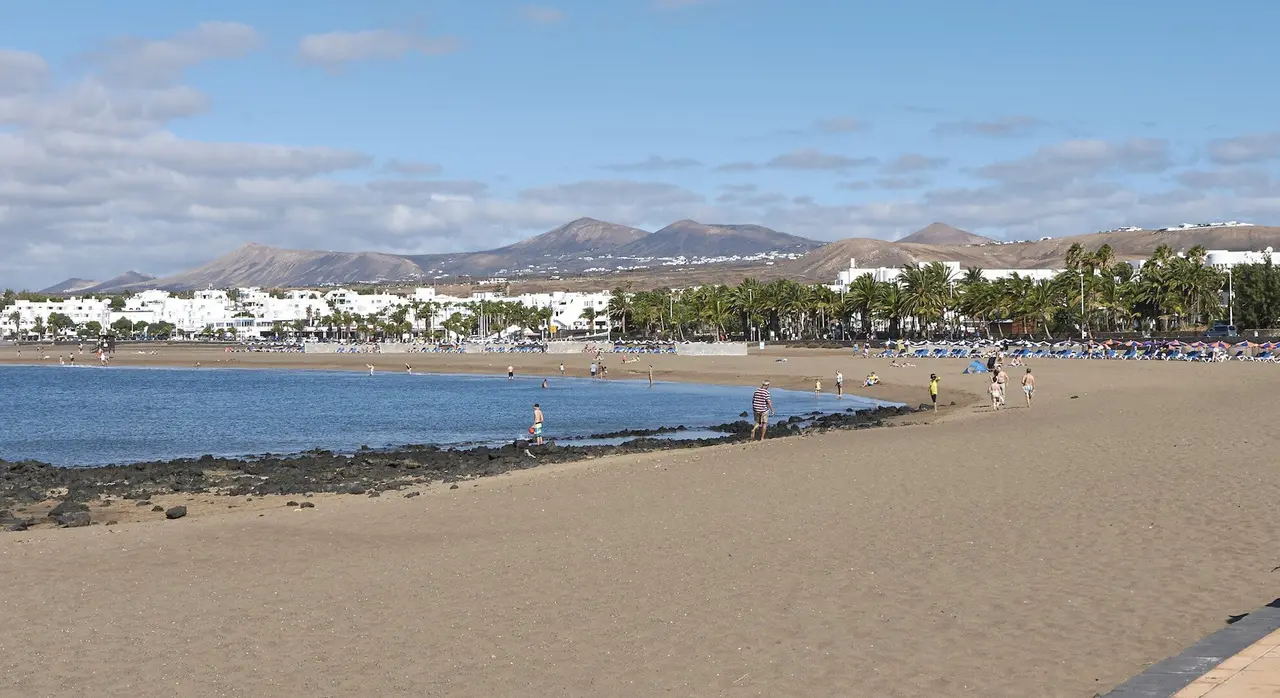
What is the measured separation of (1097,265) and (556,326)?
99919 mm

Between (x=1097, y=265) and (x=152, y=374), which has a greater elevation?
(x=1097, y=265)

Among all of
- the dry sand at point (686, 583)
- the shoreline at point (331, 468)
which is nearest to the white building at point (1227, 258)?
the shoreline at point (331, 468)

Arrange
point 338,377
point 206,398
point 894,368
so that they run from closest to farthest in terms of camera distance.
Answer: point 206,398
point 894,368
point 338,377

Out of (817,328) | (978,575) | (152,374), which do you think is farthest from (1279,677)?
(817,328)

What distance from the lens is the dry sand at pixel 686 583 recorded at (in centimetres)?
864

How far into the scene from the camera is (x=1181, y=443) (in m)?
21.0

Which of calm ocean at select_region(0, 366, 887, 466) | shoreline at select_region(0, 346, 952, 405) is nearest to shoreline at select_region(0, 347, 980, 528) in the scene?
calm ocean at select_region(0, 366, 887, 466)

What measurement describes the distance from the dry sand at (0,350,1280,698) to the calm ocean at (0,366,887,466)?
632 inches

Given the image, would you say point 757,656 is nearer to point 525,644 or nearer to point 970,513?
point 525,644

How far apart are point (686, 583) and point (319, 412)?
39.7 meters

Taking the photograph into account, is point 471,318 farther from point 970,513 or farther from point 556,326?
point 970,513

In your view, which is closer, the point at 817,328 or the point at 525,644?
the point at 525,644

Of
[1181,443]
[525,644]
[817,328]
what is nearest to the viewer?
[525,644]

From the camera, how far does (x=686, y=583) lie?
11.4 m
